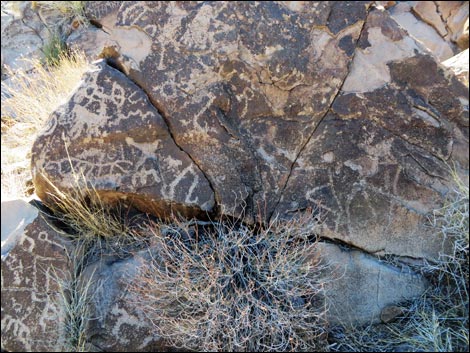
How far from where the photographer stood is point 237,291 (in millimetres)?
2521

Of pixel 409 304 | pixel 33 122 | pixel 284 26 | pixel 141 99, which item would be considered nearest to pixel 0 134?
pixel 33 122

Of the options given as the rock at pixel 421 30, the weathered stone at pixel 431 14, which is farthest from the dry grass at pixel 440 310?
the weathered stone at pixel 431 14

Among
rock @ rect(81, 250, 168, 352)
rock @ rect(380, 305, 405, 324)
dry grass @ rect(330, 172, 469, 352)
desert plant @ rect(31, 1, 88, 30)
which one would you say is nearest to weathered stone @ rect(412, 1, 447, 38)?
desert plant @ rect(31, 1, 88, 30)

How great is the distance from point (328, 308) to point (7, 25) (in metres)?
5.93

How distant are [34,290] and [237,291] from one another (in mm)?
1027

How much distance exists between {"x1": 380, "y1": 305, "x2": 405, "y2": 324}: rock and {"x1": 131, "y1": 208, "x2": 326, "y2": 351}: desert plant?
1.04 ft

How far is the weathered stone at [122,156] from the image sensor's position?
2.91 meters

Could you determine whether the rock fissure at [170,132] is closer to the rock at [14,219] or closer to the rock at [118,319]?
the rock at [118,319]

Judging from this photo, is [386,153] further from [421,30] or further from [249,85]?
[421,30]

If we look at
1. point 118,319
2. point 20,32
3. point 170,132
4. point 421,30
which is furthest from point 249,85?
point 20,32

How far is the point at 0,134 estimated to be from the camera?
4.50 metres

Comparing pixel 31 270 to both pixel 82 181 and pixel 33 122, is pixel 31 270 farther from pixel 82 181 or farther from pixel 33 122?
pixel 33 122

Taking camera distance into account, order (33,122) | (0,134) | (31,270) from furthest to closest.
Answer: (0,134) < (33,122) < (31,270)

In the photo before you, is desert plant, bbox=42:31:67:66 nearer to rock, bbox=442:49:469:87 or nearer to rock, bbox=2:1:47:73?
rock, bbox=2:1:47:73
